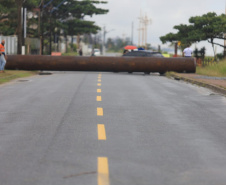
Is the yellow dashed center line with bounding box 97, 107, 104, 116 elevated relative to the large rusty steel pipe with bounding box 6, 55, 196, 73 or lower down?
lower down

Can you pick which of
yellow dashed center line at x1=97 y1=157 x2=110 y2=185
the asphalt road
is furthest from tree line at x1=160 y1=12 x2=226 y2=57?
yellow dashed center line at x1=97 y1=157 x2=110 y2=185

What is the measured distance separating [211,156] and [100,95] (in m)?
8.11

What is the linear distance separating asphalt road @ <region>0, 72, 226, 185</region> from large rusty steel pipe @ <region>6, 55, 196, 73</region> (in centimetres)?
1410

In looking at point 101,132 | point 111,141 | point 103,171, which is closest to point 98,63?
point 101,132

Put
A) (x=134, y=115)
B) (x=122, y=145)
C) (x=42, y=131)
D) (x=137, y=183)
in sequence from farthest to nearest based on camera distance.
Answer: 1. (x=134, y=115)
2. (x=42, y=131)
3. (x=122, y=145)
4. (x=137, y=183)

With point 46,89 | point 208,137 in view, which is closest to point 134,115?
point 208,137

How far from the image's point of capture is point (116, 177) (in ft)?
18.5

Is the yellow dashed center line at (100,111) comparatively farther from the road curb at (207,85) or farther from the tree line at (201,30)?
the tree line at (201,30)

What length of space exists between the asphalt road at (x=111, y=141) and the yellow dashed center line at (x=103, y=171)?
12mm

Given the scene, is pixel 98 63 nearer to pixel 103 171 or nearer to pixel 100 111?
pixel 100 111

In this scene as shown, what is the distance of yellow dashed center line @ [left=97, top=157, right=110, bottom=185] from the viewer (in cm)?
545

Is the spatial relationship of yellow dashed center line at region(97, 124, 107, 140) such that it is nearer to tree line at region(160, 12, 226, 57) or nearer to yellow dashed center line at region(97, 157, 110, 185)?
yellow dashed center line at region(97, 157, 110, 185)

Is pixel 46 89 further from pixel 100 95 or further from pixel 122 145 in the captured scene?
pixel 122 145

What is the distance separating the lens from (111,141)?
7773 mm
